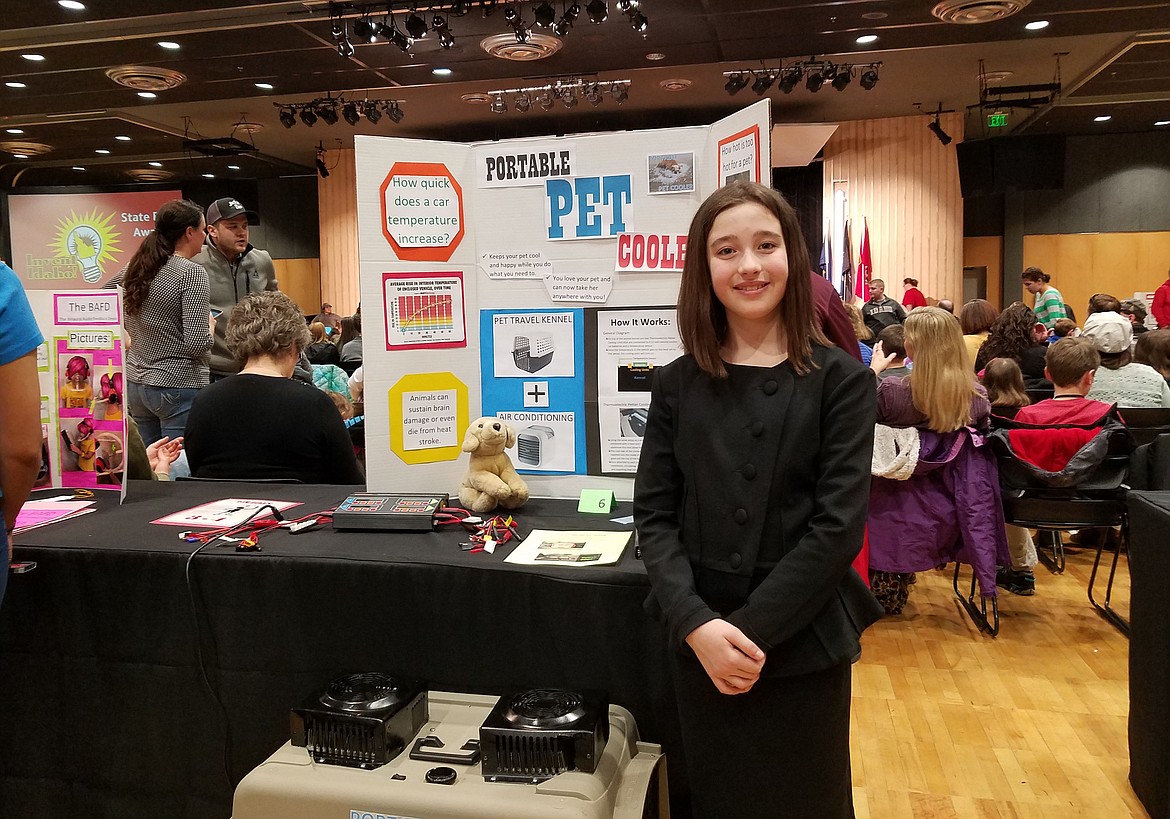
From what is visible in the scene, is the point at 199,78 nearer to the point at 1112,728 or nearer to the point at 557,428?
the point at 557,428

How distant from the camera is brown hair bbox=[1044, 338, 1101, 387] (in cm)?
352

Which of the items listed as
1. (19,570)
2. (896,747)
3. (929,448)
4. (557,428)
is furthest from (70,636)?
(929,448)

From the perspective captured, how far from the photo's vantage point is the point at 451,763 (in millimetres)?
1467

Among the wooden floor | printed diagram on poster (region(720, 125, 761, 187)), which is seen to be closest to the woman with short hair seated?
printed diagram on poster (region(720, 125, 761, 187))

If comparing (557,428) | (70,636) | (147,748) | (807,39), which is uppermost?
(807,39)

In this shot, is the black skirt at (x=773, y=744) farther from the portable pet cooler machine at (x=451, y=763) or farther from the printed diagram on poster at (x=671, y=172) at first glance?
the printed diagram on poster at (x=671, y=172)

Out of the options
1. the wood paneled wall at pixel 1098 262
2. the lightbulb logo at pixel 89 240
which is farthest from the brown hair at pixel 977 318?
the lightbulb logo at pixel 89 240

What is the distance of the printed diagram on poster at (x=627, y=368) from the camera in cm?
212

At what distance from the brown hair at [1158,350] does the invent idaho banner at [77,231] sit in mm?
11855

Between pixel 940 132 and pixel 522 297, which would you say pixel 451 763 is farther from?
pixel 940 132

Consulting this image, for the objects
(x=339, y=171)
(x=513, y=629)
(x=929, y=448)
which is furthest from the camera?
(x=339, y=171)

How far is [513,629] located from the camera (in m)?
1.69

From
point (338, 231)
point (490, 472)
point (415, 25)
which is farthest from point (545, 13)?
point (338, 231)

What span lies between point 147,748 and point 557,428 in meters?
1.23
